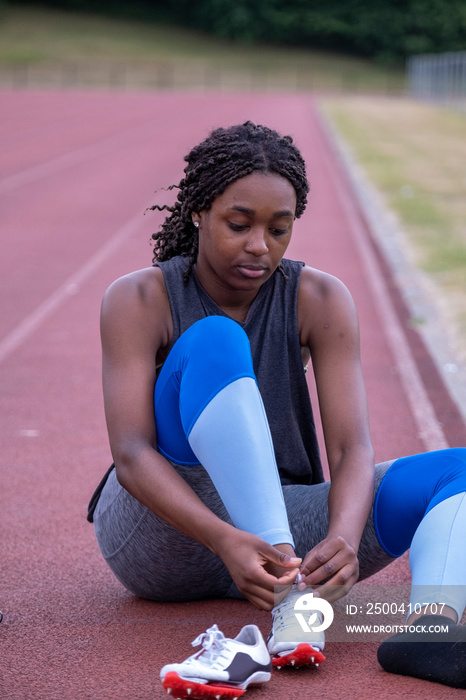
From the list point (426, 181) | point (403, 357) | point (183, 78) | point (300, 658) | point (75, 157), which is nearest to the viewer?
point (300, 658)

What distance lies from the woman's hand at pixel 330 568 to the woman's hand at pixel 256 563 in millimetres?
71

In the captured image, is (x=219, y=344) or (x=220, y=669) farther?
(x=219, y=344)

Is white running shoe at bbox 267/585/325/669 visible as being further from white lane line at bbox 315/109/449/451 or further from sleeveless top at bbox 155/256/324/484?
white lane line at bbox 315/109/449/451

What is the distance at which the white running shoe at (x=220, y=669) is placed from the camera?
6.54 ft

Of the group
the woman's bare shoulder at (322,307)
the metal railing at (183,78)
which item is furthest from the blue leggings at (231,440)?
the metal railing at (183,78)

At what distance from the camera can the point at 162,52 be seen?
66.1 m

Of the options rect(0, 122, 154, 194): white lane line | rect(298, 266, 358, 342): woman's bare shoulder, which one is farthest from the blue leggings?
rect(0, 122, 154, 194): white lane line

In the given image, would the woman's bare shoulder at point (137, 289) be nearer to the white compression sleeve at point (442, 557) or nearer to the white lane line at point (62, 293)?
the white compression sleeve at point (442, 557)

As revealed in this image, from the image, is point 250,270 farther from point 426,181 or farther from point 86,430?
point 426,181

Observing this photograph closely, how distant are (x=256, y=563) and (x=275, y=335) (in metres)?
0.70

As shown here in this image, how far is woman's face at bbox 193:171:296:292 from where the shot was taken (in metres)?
2.44

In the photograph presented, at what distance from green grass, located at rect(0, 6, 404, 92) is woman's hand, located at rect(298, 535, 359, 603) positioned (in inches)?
2248

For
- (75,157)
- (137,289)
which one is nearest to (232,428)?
(137,289)

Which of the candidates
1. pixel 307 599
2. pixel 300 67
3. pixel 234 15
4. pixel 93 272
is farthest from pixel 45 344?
pixel 234 15
